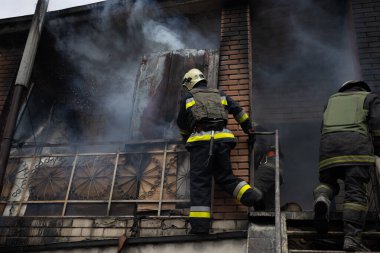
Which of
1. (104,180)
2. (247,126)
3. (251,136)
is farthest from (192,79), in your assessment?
(104,180)

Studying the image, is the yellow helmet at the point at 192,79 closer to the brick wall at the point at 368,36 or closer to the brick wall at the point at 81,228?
the brick wall at the point at 81,228

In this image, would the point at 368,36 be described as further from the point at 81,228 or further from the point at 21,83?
the point at 21,83

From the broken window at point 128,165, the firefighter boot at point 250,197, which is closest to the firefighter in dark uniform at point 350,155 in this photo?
the firefighter boot at point 250,197

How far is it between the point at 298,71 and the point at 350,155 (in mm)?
3628

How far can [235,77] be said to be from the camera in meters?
5.70

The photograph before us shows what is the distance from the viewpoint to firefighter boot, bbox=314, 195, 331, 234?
378cm

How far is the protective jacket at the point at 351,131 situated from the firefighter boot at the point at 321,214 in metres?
0.47

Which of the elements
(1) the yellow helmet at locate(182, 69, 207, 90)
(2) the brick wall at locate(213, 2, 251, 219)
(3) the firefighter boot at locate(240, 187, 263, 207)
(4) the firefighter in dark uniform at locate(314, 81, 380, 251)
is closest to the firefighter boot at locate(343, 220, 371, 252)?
(4) the firefighter in dark uniform at locate(314, 81, 380, 251)

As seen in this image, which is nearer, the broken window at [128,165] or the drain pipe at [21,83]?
the drain pipe at [21,83]

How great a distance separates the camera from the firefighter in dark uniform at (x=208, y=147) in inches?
171

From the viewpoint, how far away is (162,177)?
5.23m

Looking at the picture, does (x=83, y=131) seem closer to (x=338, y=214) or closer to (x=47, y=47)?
(x=47, y=47)

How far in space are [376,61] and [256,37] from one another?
2431mm

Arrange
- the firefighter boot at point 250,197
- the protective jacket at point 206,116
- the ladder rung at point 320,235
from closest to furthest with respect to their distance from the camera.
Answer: the ladder rung at point 320,235 → the firefighter boot at point 250,197 → the protective jacket at point 206,116
